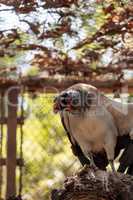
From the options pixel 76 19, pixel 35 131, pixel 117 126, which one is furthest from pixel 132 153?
pixel 35 131

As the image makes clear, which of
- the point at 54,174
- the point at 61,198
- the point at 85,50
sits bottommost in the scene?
the point at 54,174

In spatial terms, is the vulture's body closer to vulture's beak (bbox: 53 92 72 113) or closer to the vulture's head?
the vulture's head

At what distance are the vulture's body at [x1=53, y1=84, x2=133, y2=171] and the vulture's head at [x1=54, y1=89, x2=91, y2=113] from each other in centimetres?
2

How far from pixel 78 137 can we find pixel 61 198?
747 millimetres

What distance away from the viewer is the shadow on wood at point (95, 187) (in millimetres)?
4266

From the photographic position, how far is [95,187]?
4320 millimetres

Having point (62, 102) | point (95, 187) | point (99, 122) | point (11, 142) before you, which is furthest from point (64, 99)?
point (11, 142)

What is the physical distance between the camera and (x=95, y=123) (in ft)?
16.1

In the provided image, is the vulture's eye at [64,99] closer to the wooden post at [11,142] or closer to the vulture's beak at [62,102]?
the vulture's beak at [62,102]

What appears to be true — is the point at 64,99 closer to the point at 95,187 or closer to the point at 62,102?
the point at 62,102

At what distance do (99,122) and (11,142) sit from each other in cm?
173

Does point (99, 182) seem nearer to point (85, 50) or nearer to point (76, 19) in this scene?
point (76, 19)

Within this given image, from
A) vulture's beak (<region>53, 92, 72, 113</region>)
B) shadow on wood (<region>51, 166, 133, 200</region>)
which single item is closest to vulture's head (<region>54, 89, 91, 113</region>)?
vulture's beak (<region>53, 92, 72, 113</region>)

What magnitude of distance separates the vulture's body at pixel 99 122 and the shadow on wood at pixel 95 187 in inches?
20.0
